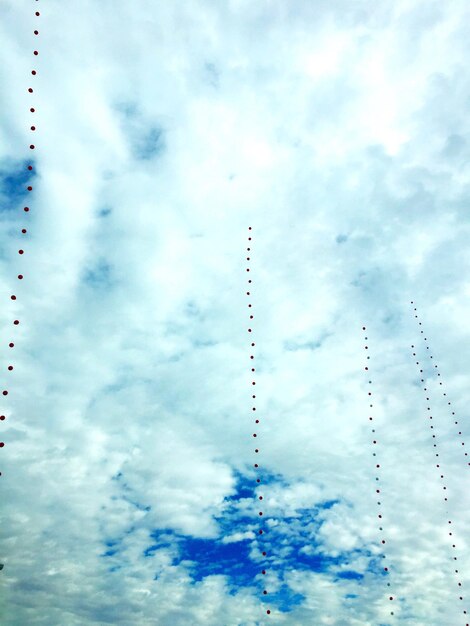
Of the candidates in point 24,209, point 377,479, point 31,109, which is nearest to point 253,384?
point 377,479

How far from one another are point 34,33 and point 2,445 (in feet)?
46.6

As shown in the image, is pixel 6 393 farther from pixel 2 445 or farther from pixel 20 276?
pixel 20 276

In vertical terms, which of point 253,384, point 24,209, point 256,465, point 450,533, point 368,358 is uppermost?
point 24,209

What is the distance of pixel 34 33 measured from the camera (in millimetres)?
13508

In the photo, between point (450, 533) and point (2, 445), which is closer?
point (2, 445)

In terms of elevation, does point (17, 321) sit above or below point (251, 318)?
below

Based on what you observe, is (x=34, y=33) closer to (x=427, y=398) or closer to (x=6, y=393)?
(x=6, y=393)

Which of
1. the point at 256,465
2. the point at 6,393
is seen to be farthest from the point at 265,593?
the point at 6,393

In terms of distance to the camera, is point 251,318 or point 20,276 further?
point 251,318

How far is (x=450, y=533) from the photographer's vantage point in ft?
69.1

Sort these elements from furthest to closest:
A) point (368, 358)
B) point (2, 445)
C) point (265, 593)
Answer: point (368, 358) < point (265, 593) < point (2, 445)

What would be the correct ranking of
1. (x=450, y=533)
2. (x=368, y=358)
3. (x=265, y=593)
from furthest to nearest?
(x=450, y=533) → (x=368, y=358) → (x=265, y=593)

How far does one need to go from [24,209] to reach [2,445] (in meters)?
8.34

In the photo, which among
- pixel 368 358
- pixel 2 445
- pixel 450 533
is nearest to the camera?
pixel 2 445
